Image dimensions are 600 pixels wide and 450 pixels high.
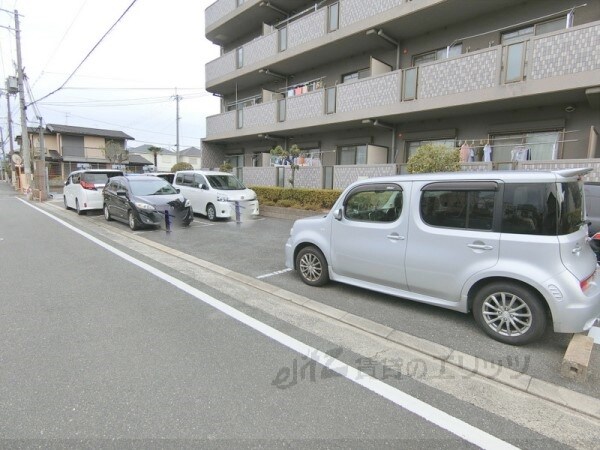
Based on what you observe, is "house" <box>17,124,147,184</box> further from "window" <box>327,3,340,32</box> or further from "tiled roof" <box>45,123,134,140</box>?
"window" <box>327,3,340,32</box>

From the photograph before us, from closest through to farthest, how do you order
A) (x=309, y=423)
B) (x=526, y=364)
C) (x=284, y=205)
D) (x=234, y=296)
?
(x=309, y=423), (x=526, y=364), (x=234, y=296), (x=284, y=205)

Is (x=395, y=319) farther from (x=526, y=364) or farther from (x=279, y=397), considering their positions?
(x=279, y=397)

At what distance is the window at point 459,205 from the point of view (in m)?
3.71

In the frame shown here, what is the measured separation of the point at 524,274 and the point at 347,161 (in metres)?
11.1

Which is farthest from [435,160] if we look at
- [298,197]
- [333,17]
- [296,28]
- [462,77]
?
[296,28]

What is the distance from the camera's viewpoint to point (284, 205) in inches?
523

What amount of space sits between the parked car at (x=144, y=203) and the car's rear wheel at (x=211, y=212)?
4.24ft

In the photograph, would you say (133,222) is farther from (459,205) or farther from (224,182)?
(459,205)

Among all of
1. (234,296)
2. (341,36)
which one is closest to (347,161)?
(341,36)

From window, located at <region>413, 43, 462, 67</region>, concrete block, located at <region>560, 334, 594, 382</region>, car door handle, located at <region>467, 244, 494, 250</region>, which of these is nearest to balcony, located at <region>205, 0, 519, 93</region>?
window, located at <region>413, 43, 462, 67</region>

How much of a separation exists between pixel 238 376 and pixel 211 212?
9.83 m

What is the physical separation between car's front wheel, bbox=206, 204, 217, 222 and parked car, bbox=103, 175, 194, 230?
→ 4.24 ft

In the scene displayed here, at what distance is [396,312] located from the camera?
4.38 meters

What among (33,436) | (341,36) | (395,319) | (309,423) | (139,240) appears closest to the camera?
(33,436)
